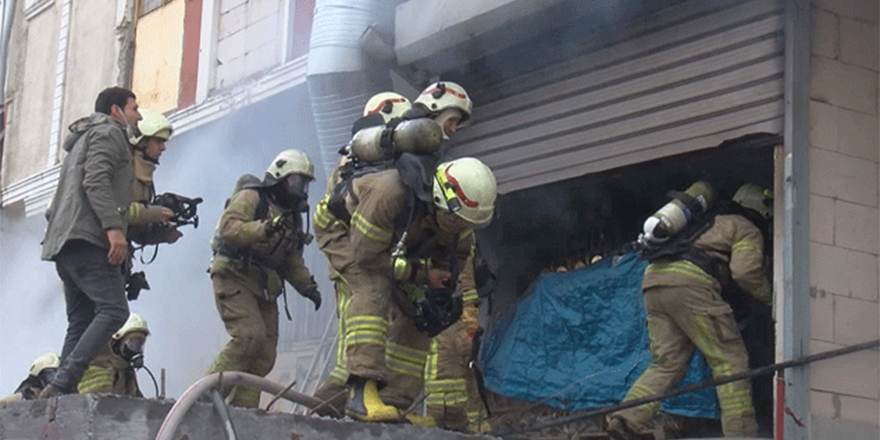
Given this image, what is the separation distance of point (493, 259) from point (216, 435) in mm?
4855

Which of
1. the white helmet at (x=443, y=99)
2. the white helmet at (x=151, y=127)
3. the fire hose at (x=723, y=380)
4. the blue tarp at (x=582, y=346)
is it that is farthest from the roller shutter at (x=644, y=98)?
the white helmet at (x=151, y=127)

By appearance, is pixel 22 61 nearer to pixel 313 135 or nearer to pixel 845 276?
pixel 313 135

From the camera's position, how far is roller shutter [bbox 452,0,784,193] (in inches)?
282

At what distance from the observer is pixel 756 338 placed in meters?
8.22

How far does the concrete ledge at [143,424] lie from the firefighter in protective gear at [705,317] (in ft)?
7.37

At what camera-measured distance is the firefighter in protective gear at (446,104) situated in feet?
21.7

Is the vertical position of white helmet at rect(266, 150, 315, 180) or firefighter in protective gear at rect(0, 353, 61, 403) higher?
white helmet at rect(266, 150, 315, 180)

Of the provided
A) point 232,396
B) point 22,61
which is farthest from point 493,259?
point 22,61

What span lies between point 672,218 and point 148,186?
2954mm

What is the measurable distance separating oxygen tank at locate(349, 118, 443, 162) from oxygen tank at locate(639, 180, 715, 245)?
196cm

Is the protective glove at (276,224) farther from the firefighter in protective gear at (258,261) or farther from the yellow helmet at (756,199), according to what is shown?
the yellow helmet at (756,199)

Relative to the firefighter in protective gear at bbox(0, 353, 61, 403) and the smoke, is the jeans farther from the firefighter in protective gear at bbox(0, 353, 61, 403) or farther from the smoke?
the smoke

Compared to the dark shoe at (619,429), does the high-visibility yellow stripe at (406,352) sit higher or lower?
higher

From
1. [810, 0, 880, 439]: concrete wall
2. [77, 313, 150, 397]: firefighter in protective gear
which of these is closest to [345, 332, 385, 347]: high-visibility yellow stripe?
[810, 0, 880, 439]: concrete wall
